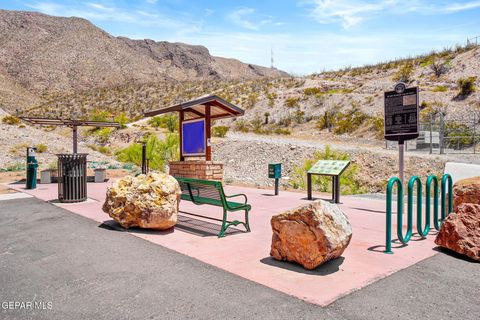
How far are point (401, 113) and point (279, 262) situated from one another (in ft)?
14.6

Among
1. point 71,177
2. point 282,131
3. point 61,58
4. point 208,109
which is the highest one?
point 61,58

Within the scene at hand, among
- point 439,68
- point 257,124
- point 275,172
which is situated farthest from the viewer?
point 439,68

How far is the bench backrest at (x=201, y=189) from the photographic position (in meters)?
5.71

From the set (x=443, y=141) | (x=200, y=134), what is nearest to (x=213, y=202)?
(x=200, y=134)

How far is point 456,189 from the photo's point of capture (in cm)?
659

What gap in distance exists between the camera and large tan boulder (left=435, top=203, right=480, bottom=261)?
479cm

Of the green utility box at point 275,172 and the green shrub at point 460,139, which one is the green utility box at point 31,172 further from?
the green shrub at point 460,139

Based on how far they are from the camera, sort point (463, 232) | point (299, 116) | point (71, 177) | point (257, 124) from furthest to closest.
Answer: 1. point (257, 124)
2. point (299, 116)
3. point (71, 177)
4. point (463, 232)

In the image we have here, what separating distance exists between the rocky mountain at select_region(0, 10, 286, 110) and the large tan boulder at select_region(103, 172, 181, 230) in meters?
53.4

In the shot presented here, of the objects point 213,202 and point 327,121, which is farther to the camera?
point 327,121

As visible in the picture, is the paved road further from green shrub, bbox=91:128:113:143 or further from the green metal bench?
green shrub, bbox=91:128:113:143

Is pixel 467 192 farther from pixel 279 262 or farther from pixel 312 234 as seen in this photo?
pixel 279 262

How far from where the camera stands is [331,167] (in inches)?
371

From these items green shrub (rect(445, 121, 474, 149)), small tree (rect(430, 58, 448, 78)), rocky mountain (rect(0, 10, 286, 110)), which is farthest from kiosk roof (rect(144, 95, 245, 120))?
rocky mountain (rect(0, 10, 286, 110))
